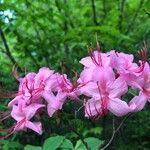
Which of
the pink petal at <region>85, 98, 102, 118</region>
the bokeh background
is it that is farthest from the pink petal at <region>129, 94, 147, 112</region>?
the bokeh background

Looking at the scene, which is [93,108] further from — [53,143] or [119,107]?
[53,143]

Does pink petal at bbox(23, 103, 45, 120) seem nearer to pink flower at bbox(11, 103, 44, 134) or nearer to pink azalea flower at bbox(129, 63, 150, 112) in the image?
→ pink flower at bbox(11, 103, 44, 134)

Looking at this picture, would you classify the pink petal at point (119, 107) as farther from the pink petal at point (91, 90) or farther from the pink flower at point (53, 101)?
the pink flower at point (53, 101)

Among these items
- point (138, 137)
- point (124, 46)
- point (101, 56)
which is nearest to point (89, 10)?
point (124, 46)

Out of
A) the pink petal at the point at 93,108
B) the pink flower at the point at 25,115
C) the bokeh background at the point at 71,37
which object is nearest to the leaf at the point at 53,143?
the pink flower at the point at 25,115

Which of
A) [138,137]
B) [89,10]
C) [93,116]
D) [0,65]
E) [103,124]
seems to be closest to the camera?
[93,116]

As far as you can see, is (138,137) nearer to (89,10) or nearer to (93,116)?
(89,10)
